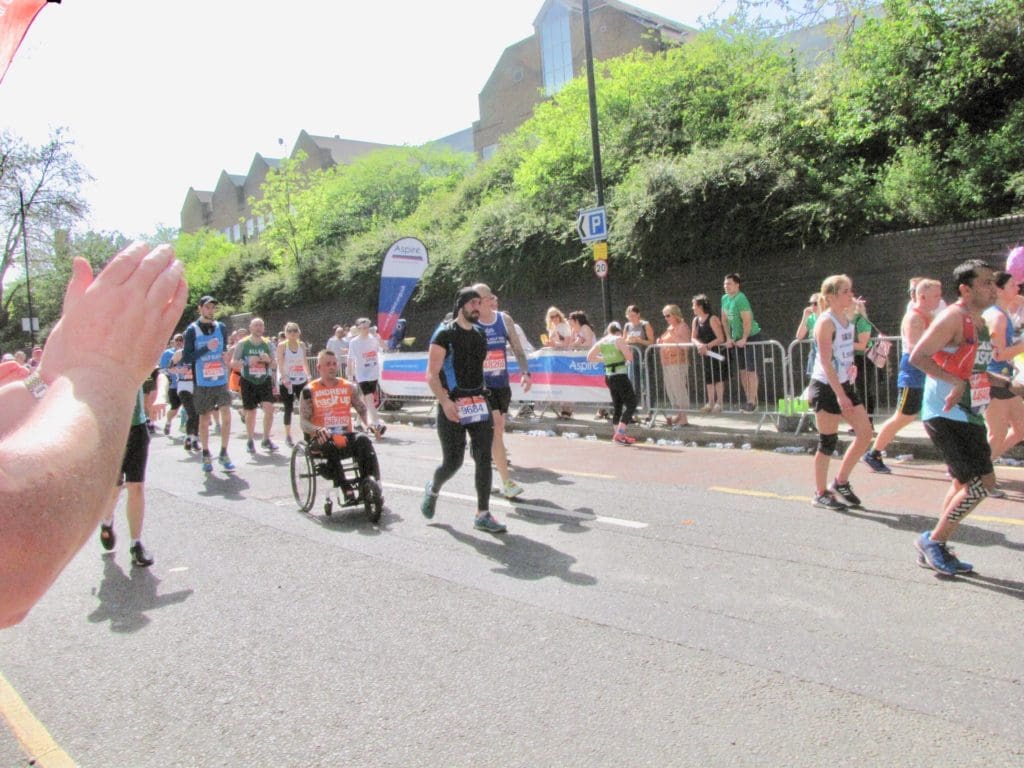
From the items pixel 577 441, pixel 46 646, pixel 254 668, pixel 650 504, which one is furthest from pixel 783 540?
pixel 577 441

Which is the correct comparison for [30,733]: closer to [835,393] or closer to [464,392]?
[464,392]

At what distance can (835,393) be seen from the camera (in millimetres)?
6648

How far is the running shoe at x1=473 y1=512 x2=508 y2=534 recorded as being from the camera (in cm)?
660

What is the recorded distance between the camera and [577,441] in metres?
12.0

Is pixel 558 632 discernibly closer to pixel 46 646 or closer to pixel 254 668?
pixel 254 668

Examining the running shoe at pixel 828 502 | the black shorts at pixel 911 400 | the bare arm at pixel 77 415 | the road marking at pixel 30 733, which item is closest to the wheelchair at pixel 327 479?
the road marking at pixel 30 733

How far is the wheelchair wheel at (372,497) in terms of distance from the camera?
7219mm

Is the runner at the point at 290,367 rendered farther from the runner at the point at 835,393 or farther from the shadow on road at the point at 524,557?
the runner at the point at 835,393

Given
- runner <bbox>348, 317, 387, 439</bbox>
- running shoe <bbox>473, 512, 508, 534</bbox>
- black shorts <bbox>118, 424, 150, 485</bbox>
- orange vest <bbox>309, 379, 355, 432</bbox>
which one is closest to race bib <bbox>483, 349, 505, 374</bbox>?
orange vest <bbox>309, 379, 355, 432</bbox>

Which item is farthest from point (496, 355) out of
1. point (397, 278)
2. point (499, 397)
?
point (397, 278)

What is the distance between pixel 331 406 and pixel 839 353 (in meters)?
4.45

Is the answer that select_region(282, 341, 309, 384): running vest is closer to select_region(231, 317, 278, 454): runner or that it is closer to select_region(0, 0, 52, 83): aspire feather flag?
select_region(231, 317, 278, 454): runner

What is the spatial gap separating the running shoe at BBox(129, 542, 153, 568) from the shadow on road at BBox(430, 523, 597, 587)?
2278 mm

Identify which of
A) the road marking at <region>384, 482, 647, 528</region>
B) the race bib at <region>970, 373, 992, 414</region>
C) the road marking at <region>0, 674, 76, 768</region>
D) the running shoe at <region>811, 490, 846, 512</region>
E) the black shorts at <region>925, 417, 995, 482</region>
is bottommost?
the road marking at <region>0, 674, 76, 768</region>
